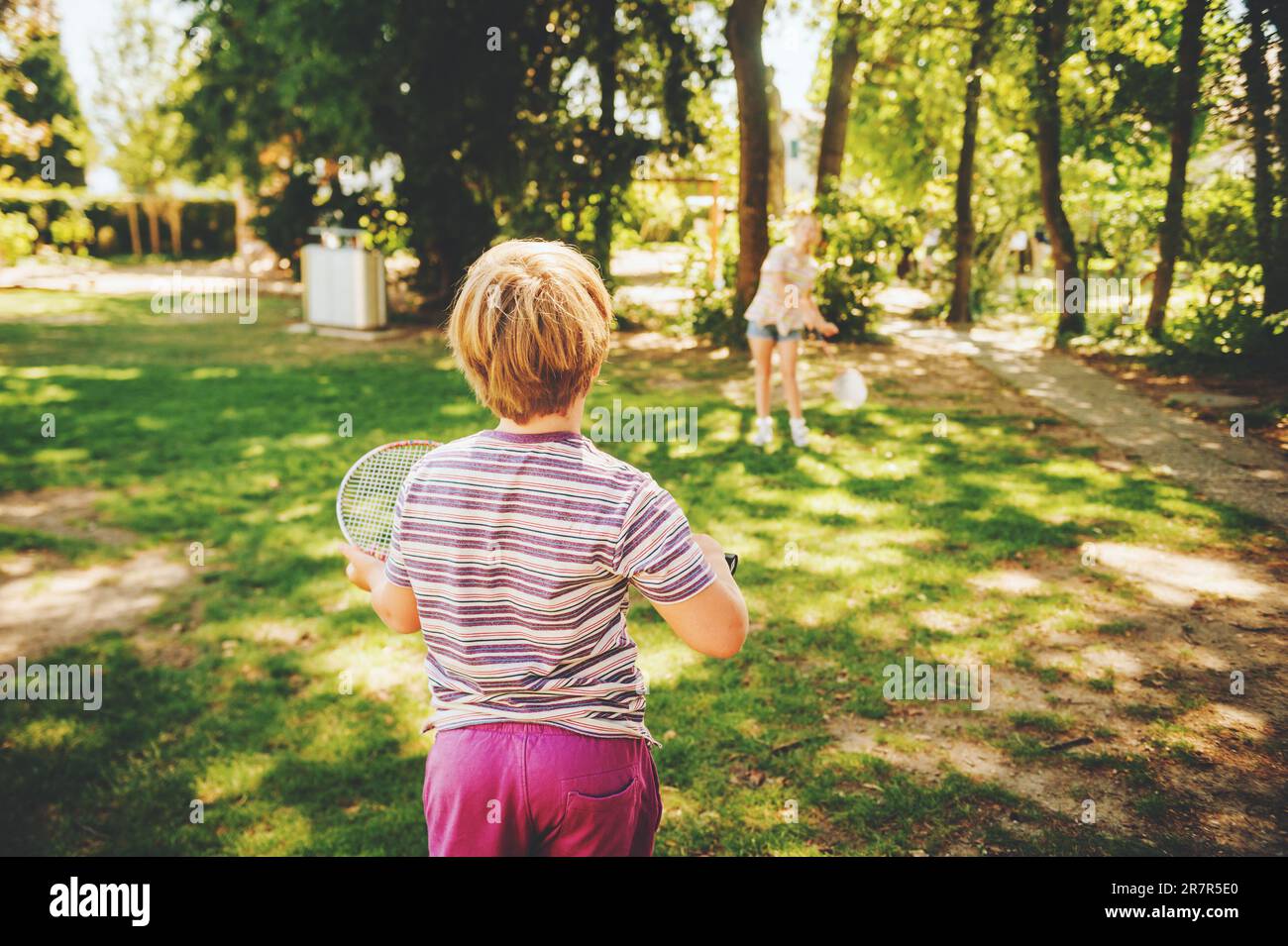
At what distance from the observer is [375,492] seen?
279 cm

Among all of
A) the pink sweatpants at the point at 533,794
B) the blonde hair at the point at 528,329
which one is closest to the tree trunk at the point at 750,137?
the blonde hair at the point at 528,329

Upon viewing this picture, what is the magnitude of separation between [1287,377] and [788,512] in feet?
23.8

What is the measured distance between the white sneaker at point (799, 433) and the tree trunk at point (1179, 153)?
7263 mm

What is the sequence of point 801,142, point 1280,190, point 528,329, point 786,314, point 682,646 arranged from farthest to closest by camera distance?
point 801,142
point 1280,190
point 786,314
point 682,646
point 528,329

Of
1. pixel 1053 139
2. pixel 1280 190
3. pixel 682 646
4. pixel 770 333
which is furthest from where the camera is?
pixel 1053 139

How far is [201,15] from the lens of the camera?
17.0m

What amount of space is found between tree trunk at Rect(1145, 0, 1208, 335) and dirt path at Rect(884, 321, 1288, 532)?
5.19ft

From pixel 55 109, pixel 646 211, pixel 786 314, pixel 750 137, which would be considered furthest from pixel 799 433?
pixel 55 109

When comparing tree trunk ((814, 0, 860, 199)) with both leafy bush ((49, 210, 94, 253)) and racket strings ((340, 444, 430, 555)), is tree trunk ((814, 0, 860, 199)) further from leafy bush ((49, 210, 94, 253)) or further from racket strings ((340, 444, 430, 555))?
leafy bush ((49, 210, 94, 253))

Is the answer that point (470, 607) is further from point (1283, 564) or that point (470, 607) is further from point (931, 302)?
point (931, 302)

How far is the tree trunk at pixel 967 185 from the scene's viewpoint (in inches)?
600

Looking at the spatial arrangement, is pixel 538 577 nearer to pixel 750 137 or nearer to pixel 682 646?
pixel 682 646

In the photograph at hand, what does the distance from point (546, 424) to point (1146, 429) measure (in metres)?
9.12

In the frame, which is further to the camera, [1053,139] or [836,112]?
[836,112]
